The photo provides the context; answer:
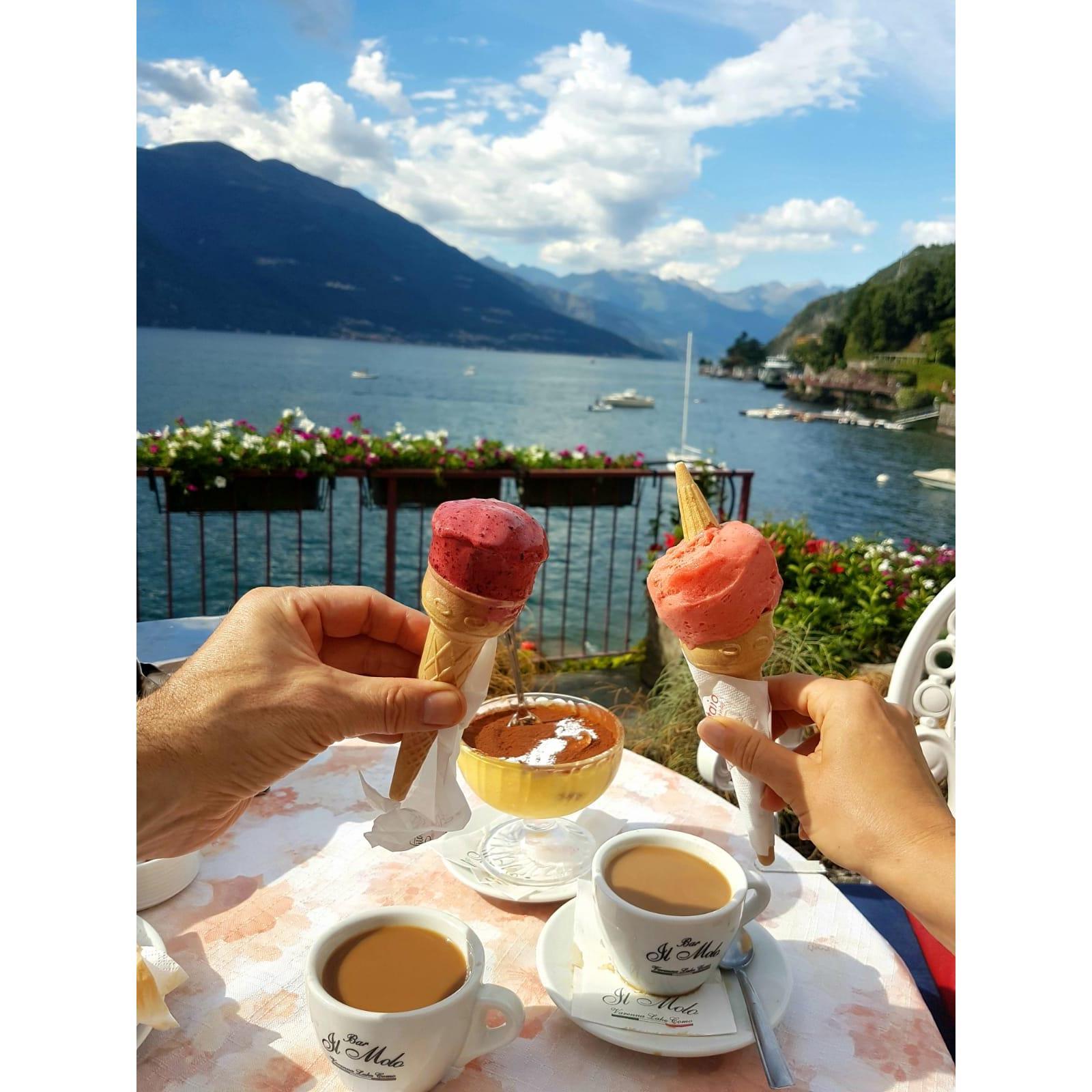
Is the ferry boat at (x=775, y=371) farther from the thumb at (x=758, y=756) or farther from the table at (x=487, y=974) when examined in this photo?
the thumb at (x=758, y=756)

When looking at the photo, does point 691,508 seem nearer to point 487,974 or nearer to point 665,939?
point 665,939

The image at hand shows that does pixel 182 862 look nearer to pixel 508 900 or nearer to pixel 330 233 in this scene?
pixel 508 900

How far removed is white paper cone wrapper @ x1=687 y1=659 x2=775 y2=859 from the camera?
1.20 metres

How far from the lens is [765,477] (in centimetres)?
3747

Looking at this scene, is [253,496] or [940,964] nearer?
[940,964]

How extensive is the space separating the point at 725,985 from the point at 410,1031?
1.71 feet

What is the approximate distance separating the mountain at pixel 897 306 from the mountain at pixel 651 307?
2432 inches

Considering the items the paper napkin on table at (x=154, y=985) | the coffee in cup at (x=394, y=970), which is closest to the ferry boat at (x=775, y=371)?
the coffee in cup at (x=394, y=970)

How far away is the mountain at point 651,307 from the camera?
94.2 metres

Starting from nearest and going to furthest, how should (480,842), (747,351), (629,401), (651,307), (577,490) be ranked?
(480,842)
(577,490)
(747,351)
(629,401)
(651,307)

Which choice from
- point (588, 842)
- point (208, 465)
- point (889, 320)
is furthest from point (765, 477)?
point (588, 842)

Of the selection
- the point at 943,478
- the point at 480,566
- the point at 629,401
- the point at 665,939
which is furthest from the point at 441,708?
the point at 629,401

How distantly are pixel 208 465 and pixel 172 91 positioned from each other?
300 feet

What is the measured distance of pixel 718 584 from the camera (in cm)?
109
